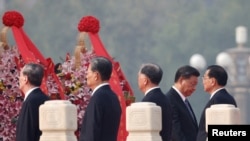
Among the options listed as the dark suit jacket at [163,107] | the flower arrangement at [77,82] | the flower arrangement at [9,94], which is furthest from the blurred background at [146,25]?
the dark suit jacket at [163,107]

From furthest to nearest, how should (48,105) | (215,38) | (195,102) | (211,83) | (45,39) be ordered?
(215,38), (45,39), (195,102), (211,83), (48,105)

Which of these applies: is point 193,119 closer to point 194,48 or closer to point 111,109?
point 111,109

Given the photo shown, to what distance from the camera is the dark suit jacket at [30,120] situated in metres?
22.2

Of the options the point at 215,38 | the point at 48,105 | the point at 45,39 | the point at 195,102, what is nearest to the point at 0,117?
the point at 48,105

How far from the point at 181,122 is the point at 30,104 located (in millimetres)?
3121

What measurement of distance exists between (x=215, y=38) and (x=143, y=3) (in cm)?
658

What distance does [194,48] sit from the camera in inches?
4486

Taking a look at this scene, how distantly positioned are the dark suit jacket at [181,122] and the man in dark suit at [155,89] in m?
0.92

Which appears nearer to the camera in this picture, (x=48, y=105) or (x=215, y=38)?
(x=48, y=105)

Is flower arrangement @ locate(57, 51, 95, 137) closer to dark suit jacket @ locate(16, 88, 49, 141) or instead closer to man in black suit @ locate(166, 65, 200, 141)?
man in black suit @ locate(166, 65, 200, 141)

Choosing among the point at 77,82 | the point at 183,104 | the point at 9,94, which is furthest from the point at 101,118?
the point at 77,82

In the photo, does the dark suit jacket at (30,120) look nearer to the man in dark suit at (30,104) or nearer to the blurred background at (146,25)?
the man in dark suit at (30,104)

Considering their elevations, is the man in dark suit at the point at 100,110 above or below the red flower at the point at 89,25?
below

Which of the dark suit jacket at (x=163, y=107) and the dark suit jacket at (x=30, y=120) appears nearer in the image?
the dark suit jacket at (x=30, y=120)
